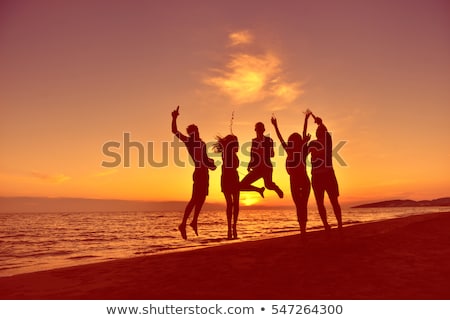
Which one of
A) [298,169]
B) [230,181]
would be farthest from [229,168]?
[298,169]

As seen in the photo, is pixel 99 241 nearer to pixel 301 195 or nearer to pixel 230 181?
pixel 230 181

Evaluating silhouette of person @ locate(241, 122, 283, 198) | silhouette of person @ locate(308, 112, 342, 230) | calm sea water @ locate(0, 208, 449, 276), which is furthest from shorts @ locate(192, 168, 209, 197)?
calm sea water @ locate(0, 208, 449, 276)

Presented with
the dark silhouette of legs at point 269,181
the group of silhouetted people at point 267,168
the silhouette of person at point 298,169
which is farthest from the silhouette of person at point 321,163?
the dark silhouette of legs at point 269,181

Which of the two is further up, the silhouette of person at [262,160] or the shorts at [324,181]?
the silhouette of person at [262,160]

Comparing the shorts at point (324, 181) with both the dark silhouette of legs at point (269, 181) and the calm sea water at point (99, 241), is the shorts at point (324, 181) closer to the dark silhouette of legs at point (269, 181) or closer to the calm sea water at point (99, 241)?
the dark silhouette of legs at point (269, 181)

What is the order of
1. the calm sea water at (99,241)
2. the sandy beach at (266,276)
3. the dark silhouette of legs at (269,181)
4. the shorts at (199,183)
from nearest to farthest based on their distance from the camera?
1. the sandy beach at (266,276)
2. the dark silhouette of legs at (269,181)
3. the shorts at (199,183)
4. the calm sea water at (99,241)

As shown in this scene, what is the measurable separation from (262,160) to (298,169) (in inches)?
50.8

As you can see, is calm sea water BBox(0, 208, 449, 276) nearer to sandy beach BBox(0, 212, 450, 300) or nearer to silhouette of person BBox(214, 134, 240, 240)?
silhouette of person BBox(214, 134, 240, 240)

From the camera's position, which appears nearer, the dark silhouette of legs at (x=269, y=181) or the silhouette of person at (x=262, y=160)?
the silhouette of person at (x=262, y=160)

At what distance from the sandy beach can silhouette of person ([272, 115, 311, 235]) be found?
871 mm

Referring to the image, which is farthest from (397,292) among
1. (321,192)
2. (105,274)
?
(105,274)

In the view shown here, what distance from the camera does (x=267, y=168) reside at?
10727 mm

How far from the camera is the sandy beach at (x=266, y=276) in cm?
601

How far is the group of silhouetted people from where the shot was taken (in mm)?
9719
